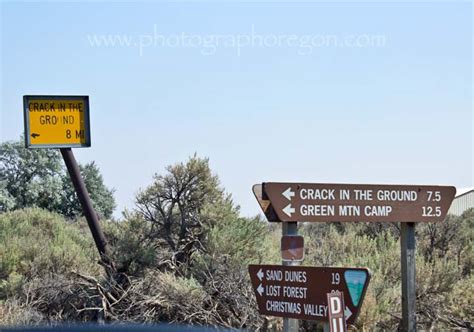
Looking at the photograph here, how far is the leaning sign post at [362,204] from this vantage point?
9250 millimetres

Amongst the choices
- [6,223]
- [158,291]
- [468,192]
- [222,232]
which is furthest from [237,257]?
[468,192]

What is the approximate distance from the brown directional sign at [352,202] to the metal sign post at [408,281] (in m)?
0.76

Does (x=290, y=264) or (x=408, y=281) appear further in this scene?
(x=408, y=281)

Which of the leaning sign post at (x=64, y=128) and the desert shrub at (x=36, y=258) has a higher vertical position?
the leaning sign post at (x=64, y=128)

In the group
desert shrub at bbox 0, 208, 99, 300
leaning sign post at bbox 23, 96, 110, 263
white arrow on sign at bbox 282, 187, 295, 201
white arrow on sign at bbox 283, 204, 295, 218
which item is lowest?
desert shrub at bbox 0, 208, 99, 300

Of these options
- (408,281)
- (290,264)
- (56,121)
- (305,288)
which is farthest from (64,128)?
(305,288)

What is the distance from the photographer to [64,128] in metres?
19.9

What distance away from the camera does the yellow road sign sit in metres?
19.5

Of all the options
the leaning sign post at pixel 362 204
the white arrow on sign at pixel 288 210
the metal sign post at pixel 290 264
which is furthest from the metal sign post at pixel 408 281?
the white arrow on sign at pixel 288 210

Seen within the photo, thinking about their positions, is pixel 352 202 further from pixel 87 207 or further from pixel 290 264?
pixel 87 207

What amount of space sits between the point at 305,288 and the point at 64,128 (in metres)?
12.5

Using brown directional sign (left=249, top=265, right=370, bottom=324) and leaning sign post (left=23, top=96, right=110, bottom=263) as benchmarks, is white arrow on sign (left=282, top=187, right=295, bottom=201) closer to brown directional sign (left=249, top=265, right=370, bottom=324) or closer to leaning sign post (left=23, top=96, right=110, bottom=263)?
brown directional sign (left=249, top=265, right=370, bottom=324)

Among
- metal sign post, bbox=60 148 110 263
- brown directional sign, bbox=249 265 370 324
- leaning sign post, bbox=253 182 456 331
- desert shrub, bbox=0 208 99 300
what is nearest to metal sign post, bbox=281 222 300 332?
leaning sign post, bbox=253 182 456 331

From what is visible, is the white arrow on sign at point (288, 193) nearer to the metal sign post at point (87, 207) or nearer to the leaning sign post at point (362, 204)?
the leaning sign post at point (362, 204)
